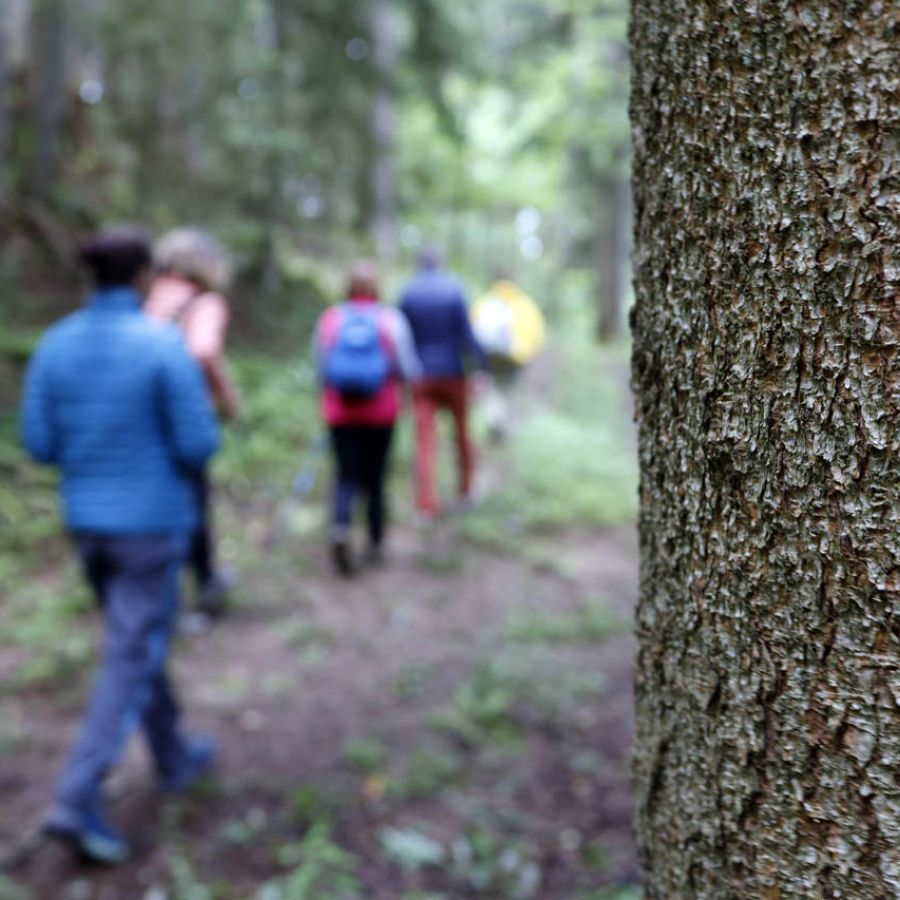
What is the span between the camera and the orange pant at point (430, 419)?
725 centimetres

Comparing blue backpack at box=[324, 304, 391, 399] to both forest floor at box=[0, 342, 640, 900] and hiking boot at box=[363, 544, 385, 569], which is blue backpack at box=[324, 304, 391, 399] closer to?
hiking boot at box=[363, 544, 385, 569]

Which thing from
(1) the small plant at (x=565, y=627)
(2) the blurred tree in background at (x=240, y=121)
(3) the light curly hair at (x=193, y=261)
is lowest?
(1) the small plant at (x=565, y=627)

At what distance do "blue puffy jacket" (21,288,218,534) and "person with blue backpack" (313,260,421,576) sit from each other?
2439 mm

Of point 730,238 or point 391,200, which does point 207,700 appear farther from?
point 391,200

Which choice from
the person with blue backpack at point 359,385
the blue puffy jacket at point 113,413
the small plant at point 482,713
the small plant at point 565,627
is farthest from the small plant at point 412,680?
the blue puffy jacket at point 113,413

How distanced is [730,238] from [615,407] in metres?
14.4

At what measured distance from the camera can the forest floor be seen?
3146 mm

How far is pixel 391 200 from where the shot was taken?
13039mm

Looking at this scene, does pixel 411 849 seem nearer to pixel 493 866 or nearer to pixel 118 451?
pixel 493 866

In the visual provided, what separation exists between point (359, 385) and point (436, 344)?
1.53m

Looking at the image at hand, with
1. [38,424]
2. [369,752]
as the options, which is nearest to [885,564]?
[38,424]

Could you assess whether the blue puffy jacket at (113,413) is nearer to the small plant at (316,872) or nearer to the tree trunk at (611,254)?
the small plant at (316,872)

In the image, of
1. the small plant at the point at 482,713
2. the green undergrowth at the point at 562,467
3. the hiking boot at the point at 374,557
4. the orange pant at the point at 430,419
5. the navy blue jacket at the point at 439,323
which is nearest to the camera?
the small plant at the point at 482,713

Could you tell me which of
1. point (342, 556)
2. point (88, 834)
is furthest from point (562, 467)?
point (88, 834)
